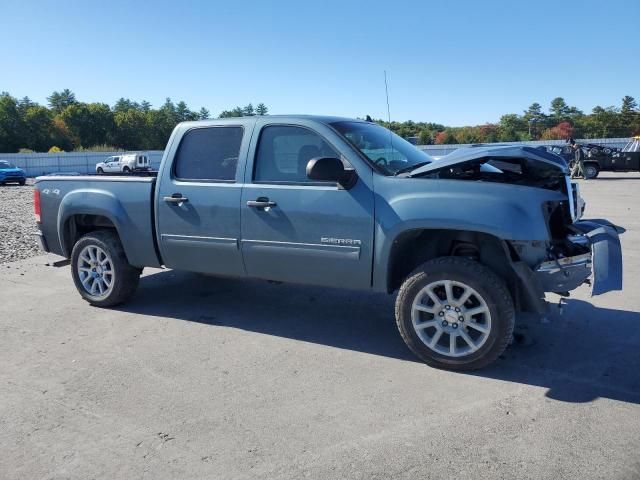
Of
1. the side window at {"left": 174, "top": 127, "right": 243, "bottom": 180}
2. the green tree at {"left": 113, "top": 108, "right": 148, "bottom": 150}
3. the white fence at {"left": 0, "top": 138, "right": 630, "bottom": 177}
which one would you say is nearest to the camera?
the side window at {"left": 174, "top": 127, "right": 243, "bottom": 180}

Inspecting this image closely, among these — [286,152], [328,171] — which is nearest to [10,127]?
[286,152]

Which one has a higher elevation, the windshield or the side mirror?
the windshield

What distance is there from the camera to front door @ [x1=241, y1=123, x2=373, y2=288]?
4.37m

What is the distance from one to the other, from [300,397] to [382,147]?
7.79ft

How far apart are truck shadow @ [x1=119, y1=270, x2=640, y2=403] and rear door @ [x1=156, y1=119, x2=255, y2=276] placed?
2.34ft

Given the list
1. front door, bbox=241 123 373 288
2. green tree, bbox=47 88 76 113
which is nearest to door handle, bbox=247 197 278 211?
front door, bbox=241 123 373 288

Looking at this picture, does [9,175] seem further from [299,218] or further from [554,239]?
[554,239]

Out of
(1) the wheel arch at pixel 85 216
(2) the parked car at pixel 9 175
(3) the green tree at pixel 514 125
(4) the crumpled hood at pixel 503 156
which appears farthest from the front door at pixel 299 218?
(3) the green tree at pixel 514 125

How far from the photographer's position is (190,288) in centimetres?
668

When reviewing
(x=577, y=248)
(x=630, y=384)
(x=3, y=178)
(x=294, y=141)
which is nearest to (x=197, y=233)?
A: (x=294, y=141)

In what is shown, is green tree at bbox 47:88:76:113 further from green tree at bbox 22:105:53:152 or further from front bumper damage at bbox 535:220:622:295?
front bumper damage at bbox 535:220:622:295

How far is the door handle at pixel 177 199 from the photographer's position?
Answer: 16.8 feet

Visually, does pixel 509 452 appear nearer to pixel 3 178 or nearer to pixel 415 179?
pixel 415 179

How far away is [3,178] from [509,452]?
3335 centimetres
